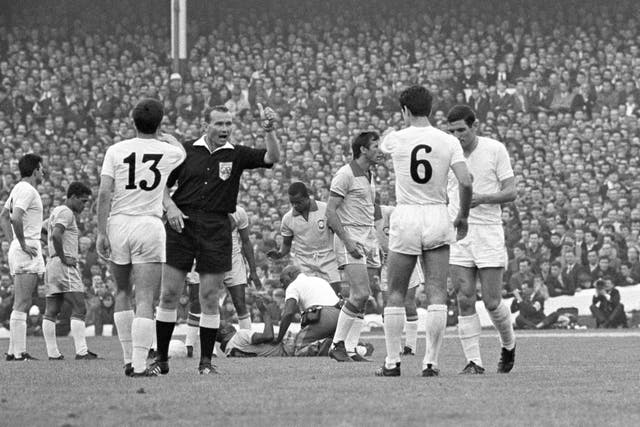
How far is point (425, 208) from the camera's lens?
10.6 metres

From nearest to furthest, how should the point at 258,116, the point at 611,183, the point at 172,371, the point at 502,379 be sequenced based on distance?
the point at 502,379, the point at 172,371, the point at 611,183, the point at 258,116

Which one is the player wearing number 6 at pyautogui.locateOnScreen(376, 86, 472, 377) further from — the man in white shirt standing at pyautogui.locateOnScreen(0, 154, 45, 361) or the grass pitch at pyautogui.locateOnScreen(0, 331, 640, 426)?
the man in white shirt standing at pyautogui.locateOnScreen(0, 154, 45, 361)

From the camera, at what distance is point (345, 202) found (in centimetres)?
1468

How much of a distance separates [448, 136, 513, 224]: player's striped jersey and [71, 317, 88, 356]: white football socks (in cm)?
629

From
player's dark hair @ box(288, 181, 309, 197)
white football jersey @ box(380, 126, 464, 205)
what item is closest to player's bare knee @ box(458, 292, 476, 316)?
white football jersey @ box(380, 126, 464, 205)

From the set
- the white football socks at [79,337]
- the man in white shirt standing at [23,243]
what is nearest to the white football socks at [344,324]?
the white football socks at [79,337]

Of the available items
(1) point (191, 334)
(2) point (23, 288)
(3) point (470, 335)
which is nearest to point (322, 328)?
(1) point (191, 334)

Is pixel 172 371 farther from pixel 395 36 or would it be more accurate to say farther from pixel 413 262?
pixel 395 36

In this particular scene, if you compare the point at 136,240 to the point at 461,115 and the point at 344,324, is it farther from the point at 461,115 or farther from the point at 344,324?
the point at 344,324

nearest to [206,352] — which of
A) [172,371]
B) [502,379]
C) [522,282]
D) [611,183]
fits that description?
[172,371]

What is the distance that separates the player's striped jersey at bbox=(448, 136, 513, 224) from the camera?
11375 mm

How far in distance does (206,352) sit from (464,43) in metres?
28.3

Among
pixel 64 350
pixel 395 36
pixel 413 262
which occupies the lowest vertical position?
pixel 64 350

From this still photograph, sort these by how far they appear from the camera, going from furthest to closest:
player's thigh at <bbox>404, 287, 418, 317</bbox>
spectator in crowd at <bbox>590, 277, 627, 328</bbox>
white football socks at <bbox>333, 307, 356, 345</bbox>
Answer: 1. spectator in crowd at <bbox>590, 277, 627, 328</bbox>
2. player's thigh at <bbox>404, 287, 418, 317</bbox>
3. white football socks at <bbox>333, 307, 356, 345</bbox>
